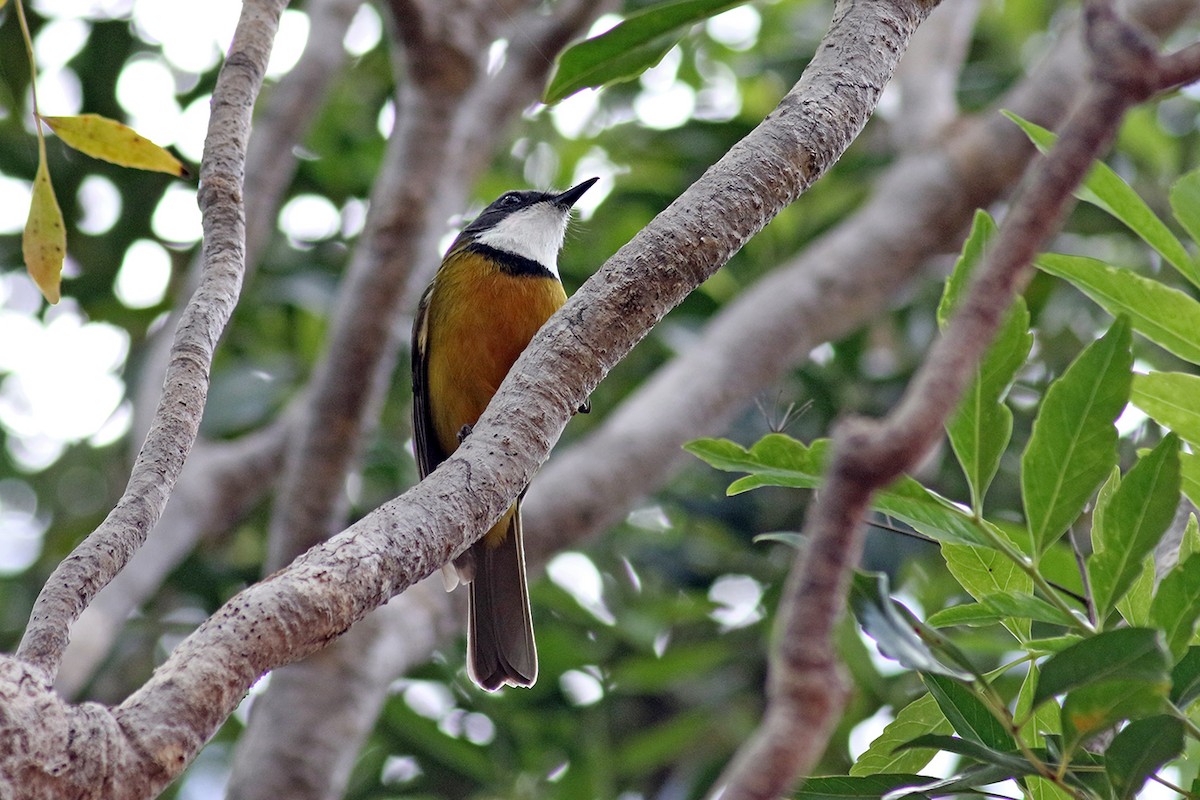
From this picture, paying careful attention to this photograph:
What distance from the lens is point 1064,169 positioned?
3.74 ft

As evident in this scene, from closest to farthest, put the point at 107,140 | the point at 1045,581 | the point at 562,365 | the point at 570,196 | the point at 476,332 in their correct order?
1. the point at 1045,581
2. the point at 562,365
3. the point at 107,140
4. the point at 476,332
5. the point at 570,196

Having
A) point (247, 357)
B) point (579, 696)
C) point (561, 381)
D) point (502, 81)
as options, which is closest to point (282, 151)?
point (502, 81)

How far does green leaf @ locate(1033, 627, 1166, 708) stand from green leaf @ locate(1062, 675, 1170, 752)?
4 centimetres

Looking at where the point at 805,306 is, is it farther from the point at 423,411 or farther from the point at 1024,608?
the point at 1024,608

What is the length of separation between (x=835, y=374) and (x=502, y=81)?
2.16 meters

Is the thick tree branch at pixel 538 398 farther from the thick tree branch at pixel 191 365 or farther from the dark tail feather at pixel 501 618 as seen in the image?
the dark tail feather at pixel 501 618

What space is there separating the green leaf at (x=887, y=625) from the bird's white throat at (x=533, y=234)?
11.7ft

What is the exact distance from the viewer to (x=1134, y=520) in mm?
1819

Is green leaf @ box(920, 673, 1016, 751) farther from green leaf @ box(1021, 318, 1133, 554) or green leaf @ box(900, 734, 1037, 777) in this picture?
green leaf @ box(1021, 318, 1133, 554)

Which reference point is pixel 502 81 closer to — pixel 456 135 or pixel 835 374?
pixel 456 135

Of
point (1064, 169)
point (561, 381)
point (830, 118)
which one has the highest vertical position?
point (830, 118)

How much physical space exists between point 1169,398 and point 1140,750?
0.70m

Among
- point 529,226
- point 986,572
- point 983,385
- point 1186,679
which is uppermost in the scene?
point 529,226

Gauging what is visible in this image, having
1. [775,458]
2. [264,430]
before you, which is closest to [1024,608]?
[775,458]
